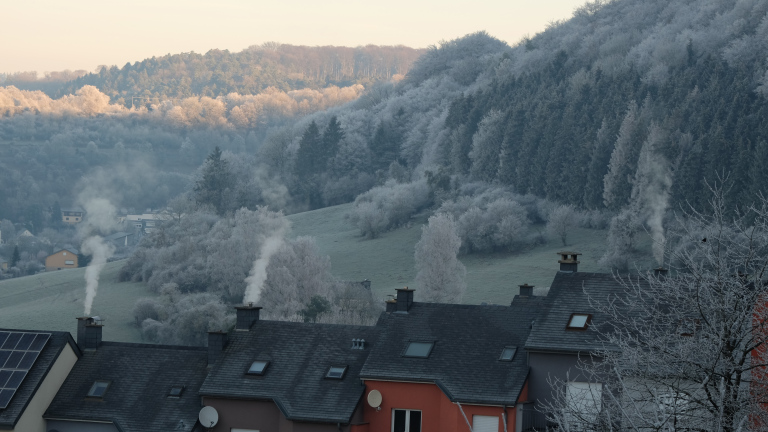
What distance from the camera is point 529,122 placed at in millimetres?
106625

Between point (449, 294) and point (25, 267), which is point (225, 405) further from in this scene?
point (25, 267)

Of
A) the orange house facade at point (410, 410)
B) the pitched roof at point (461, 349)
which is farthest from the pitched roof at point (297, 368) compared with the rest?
the pitched roof at point (461, 349)

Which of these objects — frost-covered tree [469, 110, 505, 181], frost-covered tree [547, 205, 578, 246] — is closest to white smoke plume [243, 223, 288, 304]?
frost-covered tree [547, 205, 578, 246]

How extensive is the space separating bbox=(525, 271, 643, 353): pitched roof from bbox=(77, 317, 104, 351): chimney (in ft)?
41.5

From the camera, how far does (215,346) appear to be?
30.1m

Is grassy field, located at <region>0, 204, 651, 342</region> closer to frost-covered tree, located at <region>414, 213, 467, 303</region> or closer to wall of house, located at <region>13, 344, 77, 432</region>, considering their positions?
frost-covered tree, located at <region>414, 213, 467, 303</region>

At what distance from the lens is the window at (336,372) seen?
28.6 meters

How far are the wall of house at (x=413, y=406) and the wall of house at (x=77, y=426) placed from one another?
6825mm

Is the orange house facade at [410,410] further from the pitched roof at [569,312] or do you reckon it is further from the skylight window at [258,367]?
the skylight window at [258,367]

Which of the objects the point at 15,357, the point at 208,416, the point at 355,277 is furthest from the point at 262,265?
the point at 208,416

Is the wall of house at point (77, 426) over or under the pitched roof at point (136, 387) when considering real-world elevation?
under

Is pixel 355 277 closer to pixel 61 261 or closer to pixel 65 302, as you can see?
pixel 65 302

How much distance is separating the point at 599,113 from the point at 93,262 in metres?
47.2

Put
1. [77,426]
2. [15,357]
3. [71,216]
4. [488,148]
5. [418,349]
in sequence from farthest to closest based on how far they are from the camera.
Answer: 1. [71,216]
2. [488,148]
3. [15,357]
4. [77,426]
5. [418,349]
